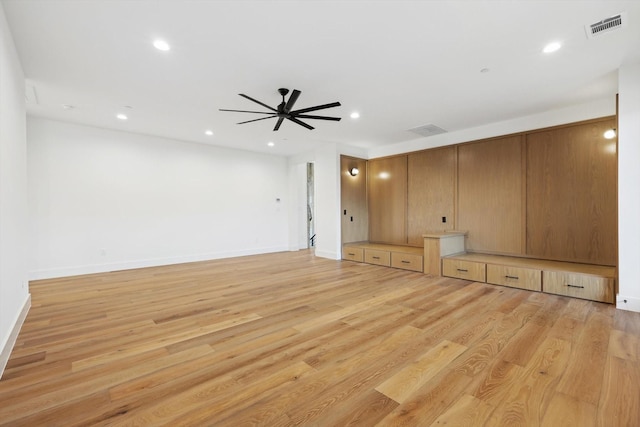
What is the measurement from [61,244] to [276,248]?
453 centimetres

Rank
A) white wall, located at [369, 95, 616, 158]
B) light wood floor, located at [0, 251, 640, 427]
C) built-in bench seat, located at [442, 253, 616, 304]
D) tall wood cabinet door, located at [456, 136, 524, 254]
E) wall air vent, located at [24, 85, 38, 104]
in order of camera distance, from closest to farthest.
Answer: light wood floor, located at [0, 251, 640, 427]
built-in bench seat, located at [442, 253, 616, 304]
wall air vent, located at [24, 85, 38, 104]
white wall, located at [369, 95, 616, 158]
tall wood cabinet door, located at [456, 136, 524, 254]

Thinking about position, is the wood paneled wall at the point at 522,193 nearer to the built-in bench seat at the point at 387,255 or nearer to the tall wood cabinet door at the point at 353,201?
the built-in bench seat at the point at 387,255

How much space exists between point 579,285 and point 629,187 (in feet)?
4.28

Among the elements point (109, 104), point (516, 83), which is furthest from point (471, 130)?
point (109, 104)

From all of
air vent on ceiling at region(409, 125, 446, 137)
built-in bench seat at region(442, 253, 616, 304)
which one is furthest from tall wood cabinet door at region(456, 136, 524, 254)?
air vent on ceiling at region(409, 125, 446, 137)

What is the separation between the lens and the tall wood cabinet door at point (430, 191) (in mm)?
5730

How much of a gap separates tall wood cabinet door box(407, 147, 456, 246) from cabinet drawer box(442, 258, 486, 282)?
1.14 m

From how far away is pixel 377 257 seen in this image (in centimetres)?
598

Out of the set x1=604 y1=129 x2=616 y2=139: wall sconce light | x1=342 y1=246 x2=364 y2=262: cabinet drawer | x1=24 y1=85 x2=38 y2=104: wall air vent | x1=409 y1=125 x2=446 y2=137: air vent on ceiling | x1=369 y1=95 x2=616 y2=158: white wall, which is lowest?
x1=342 y1=246 x2=364 y2=262: cabinet drawer

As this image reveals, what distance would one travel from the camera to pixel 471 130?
541 centimetres

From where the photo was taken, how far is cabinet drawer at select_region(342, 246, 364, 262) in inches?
248

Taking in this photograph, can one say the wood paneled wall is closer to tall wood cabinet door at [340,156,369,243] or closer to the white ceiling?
the white ceiling

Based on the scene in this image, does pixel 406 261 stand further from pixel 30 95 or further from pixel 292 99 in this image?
pixel 30 95

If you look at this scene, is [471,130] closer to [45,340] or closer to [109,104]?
[109,104]
